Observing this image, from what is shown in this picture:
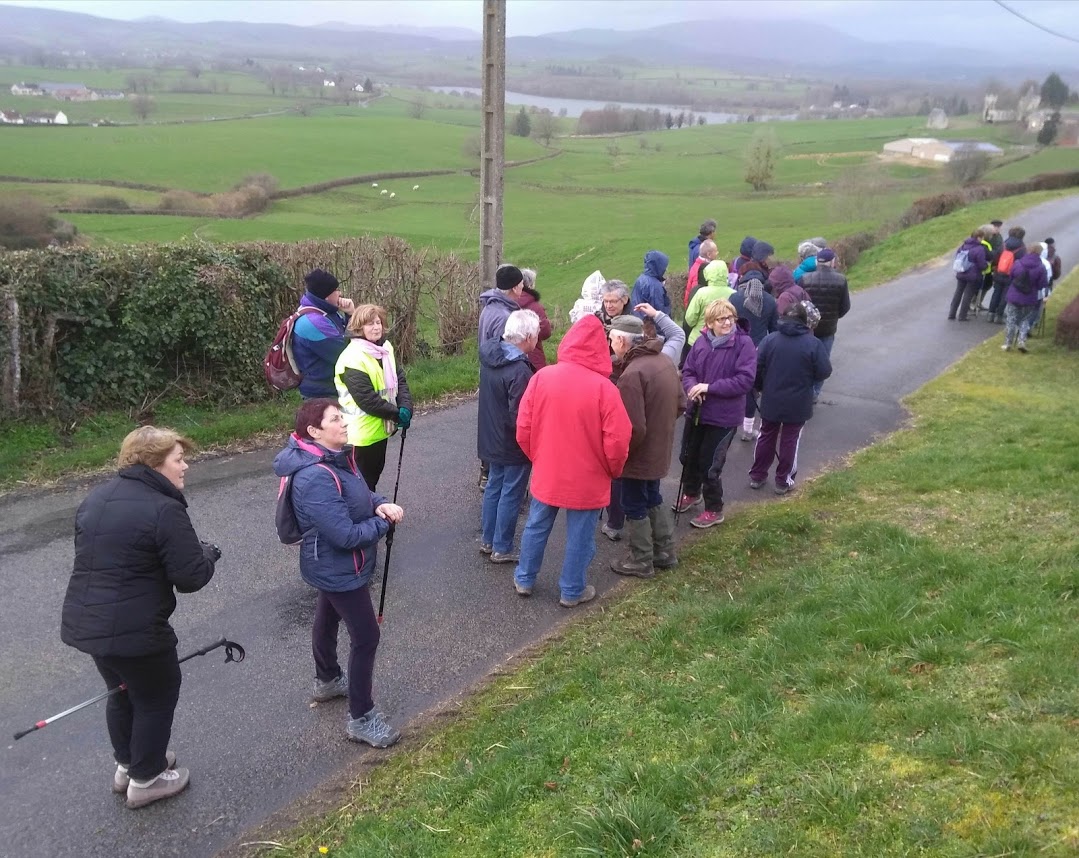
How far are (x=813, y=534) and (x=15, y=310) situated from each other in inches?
304

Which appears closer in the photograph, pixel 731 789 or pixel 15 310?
pixel 731 789

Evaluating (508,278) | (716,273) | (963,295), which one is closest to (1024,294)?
(963,295)

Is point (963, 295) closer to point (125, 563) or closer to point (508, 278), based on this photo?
point (508, 278)

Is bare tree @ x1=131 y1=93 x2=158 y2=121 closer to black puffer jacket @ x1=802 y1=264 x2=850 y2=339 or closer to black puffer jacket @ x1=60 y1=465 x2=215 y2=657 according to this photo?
black puffer jacket @ x1=802 y1=264 x2=850 y2=339

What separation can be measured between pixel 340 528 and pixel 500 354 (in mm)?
2474

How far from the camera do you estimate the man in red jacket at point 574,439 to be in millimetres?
5398

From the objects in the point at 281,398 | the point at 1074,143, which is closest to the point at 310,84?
the point at 1074,143

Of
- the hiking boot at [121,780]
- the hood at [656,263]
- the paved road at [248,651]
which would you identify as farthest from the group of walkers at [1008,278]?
the hiking boot at [121,780]

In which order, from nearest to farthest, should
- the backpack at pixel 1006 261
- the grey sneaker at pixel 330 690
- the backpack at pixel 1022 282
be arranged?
the grey sneaker at pixel 330 690 → the backpack at pixel 1022 282 → the backpack at pixel 1006 261

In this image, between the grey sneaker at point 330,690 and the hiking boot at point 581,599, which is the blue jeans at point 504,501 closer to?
the hiking boot at point 581,599

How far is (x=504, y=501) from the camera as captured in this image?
639 centimetres

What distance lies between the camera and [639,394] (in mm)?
5809

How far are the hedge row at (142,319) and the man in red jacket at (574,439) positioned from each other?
16.7 ft

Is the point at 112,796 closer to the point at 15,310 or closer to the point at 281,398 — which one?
the point at 15,310
